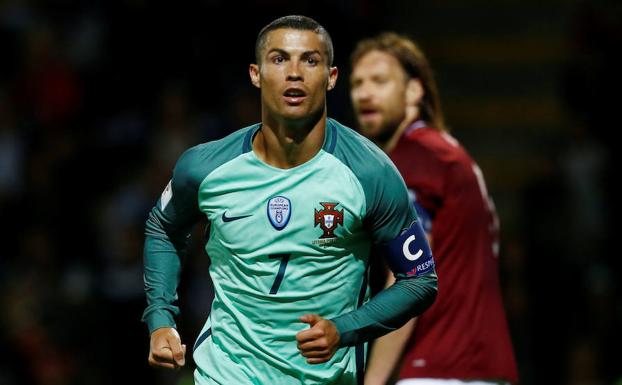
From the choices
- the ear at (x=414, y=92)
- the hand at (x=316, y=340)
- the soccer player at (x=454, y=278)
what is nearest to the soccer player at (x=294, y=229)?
the hand at (x=316, y=340)

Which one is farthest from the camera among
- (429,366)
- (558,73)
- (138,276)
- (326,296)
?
(558,73)

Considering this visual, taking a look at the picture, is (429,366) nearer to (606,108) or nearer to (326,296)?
(326,296)

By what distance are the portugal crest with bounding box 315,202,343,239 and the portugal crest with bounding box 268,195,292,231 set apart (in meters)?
0.09

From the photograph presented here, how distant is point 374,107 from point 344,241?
1.35 meters

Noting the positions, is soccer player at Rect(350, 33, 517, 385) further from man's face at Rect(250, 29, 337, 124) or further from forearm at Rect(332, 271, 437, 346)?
man's face at Rect(250, 29, 337, 124)

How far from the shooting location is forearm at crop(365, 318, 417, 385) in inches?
183

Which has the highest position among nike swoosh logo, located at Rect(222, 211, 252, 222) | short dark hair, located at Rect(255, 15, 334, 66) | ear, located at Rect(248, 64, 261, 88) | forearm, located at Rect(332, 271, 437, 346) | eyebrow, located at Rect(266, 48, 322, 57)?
short dark hair, located at Rect(255, 15, 334, 66)

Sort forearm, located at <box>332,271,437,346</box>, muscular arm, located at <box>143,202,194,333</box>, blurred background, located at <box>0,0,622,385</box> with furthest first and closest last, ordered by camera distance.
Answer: blurred background, located at <box>0,0,622,385</box>
muscular arm, located at <box>143,202,194,333</box>
forearm, located at <box>332,271,437,346</box>

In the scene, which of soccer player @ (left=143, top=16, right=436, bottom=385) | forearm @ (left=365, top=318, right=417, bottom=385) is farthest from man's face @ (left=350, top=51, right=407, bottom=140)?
soccer player @ (left=143, top=16, right=436, bottom=385)

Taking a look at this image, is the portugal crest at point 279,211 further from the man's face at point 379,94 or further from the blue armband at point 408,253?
the man's face at point 379,94

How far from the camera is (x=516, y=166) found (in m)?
11.1

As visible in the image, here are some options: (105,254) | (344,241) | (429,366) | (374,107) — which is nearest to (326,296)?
(344,241)

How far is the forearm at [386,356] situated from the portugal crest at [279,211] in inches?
38.4

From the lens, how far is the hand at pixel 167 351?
384 centimetres
